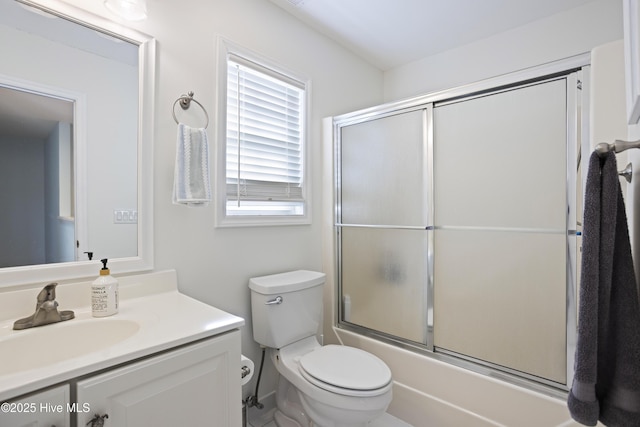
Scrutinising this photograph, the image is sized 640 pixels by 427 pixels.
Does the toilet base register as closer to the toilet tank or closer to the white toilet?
the white toilet

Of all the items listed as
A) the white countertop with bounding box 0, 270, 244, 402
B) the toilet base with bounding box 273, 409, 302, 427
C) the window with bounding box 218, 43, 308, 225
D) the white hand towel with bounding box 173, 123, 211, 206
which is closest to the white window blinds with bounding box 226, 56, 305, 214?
the window with bounding box 218, 43, 308, 225

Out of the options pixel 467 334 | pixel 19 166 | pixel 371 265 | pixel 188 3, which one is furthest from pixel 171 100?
pixel 467 334

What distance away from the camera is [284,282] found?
1.70 m

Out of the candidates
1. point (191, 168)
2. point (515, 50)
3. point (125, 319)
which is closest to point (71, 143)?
point (191, 168)

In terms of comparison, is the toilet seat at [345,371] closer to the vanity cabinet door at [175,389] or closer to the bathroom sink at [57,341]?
the vanity cabinet door at [175,389]

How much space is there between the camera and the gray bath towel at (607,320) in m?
0.60

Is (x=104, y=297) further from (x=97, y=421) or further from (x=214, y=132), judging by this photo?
(x=214, y=132)

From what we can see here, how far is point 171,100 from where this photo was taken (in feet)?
4.75

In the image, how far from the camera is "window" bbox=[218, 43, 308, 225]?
173 centimetres

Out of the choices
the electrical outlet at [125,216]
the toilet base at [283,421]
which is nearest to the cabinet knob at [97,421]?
the electrical outlet at [125,216]

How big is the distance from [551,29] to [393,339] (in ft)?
7.32

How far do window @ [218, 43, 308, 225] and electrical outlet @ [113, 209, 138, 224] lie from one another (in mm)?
418

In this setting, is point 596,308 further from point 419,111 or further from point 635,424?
point 419,111

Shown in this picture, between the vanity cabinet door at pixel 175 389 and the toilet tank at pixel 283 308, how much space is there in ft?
1.82
